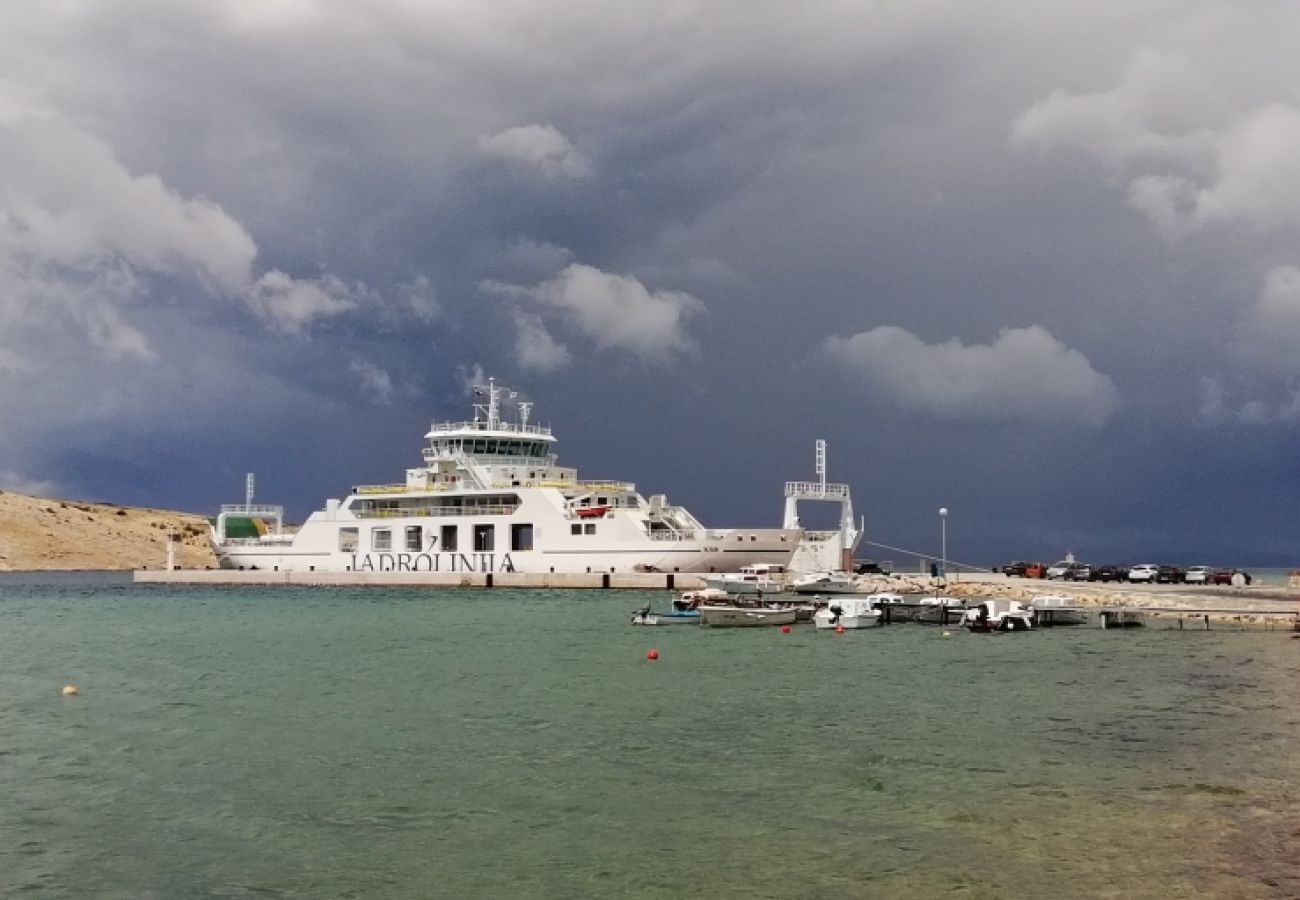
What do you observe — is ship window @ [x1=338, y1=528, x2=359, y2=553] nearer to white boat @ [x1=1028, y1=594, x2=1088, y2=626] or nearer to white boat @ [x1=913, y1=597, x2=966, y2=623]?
white boat @ [x1=913, y1=597, x2=966, y2=623]

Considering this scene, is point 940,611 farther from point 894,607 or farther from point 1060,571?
point 1060,571

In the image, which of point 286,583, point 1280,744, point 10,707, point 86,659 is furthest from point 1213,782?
point 286,583

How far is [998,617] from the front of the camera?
52375 mm

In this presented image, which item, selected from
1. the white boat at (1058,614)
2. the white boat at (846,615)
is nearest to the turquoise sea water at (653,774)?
the white boat at (846,615)

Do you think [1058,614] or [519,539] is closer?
[1058,614]

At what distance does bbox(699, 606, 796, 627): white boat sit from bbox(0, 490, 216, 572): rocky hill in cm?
11690

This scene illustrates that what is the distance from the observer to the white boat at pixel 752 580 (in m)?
68.2

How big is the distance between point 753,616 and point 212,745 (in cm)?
3328

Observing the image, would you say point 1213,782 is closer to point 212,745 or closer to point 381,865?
point 381,865

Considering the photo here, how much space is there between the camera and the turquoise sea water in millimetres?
15352

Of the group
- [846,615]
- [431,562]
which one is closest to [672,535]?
[431,562]

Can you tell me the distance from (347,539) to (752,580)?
4250 centimetres

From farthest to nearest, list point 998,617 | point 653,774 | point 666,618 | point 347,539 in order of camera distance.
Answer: point 347,539 → point 666,618 → point 998,617 → point 653,774

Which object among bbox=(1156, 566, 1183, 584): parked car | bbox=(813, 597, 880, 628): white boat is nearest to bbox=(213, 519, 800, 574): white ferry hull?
bbox=(813, 597, 880, 628): white boat
